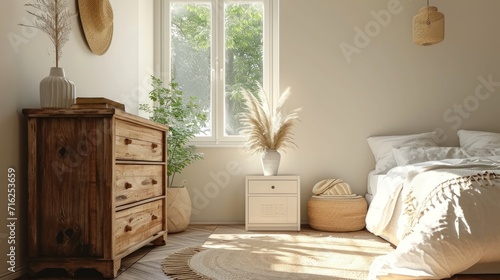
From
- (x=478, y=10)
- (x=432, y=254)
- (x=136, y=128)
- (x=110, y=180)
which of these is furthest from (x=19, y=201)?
(x=478, y=10)

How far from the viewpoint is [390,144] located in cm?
395

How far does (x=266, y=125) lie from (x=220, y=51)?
0.99 meters

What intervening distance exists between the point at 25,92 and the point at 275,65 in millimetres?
2591

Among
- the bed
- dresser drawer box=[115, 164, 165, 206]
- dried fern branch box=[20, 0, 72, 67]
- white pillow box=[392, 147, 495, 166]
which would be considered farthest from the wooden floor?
white pillow box=[392, 147, 495, 166]

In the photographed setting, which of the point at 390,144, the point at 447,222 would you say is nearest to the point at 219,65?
the point at 390,144

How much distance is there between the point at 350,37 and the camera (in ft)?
13.9

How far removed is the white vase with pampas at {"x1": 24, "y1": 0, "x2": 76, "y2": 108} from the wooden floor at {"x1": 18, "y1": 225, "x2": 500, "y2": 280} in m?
0.87

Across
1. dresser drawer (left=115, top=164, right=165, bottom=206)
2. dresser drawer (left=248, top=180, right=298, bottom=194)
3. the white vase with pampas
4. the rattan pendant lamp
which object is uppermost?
the rattan pendant lamp

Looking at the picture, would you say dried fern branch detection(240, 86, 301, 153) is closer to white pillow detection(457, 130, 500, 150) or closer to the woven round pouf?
the woven round pouf

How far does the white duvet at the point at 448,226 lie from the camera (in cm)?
204

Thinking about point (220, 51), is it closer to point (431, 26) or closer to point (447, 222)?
point (431, 26)

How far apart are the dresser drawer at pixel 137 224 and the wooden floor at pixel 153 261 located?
12 centimetres

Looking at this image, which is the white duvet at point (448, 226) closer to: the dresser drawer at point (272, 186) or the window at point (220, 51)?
the dresser drawer at point (272, 186)

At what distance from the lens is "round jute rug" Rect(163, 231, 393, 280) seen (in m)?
2.27
